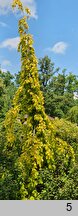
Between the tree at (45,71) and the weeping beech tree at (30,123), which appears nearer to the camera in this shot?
the weeping beech tree at (30,123)

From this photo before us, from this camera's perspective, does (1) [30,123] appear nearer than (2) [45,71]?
Yes

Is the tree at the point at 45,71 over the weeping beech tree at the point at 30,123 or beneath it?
over

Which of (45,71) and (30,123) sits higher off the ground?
(45,71)

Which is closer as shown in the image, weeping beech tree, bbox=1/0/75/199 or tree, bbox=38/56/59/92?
weeping beech tree, bbox=1/0/75/199

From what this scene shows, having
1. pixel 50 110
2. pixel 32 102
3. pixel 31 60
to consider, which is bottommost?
pixel 32 102

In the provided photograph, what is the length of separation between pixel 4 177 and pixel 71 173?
62.9 inches

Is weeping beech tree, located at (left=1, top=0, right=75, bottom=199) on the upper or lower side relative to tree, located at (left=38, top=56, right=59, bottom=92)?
lower

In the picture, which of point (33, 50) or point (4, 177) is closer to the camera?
point (33, 50)

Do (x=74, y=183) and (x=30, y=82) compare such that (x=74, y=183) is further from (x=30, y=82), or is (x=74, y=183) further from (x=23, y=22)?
(x=23, y=22)
